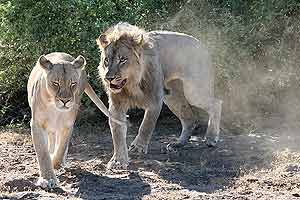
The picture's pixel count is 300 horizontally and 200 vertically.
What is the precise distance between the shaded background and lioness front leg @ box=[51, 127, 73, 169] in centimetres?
286

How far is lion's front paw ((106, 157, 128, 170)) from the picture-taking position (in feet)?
23.3

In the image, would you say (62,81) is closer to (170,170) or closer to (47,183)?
(47,183)

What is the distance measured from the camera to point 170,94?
895 centimetres

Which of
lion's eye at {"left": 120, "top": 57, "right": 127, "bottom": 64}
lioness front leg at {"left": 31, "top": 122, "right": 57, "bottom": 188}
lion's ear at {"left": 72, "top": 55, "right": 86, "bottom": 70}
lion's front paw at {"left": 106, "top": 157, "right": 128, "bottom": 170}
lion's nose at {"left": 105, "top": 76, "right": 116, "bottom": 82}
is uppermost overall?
lion's ear at {"left": 72, "top": 55, "right": 86, "bottom": 70}

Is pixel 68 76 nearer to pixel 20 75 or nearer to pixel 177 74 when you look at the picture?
pixel 177 74

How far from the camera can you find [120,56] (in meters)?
7.31

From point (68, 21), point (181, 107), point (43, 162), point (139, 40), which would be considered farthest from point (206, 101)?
point (43, 162)

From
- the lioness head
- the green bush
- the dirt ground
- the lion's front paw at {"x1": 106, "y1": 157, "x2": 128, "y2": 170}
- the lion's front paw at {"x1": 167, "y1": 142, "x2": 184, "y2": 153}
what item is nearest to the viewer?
the dirt ground

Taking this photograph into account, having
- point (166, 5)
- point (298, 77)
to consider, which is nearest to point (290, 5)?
point (298, 77)

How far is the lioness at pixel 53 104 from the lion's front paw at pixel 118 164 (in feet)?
1.68

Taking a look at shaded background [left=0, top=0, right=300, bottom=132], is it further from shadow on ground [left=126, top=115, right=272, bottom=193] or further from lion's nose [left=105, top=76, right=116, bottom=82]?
lion's nose [left=105, top=76, right=116, bottom=82]

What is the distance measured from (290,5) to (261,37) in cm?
57

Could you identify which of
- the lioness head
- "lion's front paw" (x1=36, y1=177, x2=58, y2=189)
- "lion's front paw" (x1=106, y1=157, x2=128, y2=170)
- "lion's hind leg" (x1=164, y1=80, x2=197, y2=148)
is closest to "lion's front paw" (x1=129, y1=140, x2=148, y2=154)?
"lion's front paw" (x1=106, y1=157, x2=128, y2=170)

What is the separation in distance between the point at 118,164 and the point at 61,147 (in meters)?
0.65
